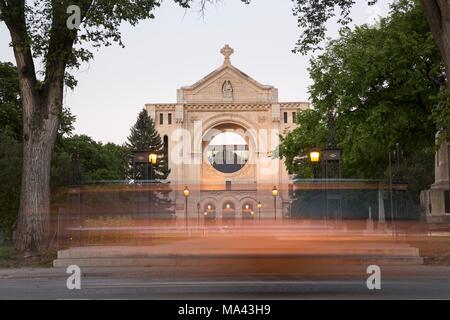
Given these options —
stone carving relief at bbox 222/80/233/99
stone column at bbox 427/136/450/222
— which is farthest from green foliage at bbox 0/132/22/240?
stone carving relief at bbox 222/80/233/99

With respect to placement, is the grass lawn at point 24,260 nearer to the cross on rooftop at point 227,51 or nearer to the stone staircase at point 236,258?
the stone staircase at point 236,258

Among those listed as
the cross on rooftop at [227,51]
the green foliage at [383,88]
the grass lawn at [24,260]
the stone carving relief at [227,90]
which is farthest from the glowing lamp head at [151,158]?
the cross on rooftop at [227,51]

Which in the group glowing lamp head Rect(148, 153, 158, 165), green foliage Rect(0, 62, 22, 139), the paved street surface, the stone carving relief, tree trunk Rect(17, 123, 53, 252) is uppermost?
the stone carving relief

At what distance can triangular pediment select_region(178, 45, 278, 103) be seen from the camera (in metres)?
93.4

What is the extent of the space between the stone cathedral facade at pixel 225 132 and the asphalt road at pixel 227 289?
74.1 metres

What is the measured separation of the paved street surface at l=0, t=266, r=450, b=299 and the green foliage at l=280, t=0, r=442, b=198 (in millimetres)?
18882

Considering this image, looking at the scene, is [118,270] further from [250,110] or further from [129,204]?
[250,110]

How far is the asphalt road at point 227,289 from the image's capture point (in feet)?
35.5

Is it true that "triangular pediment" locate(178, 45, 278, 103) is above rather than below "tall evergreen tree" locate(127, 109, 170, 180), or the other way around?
above

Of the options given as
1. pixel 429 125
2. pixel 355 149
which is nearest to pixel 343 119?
pixel 355 149

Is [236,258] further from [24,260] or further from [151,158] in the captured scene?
[151,158]

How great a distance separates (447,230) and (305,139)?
16.6 m

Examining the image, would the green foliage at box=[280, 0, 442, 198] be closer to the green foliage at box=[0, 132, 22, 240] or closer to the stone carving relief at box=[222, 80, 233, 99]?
the green foliage at box=[0, 132, 22, 240]

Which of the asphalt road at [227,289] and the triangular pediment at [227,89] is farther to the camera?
the triangular pediment at [227,89]
